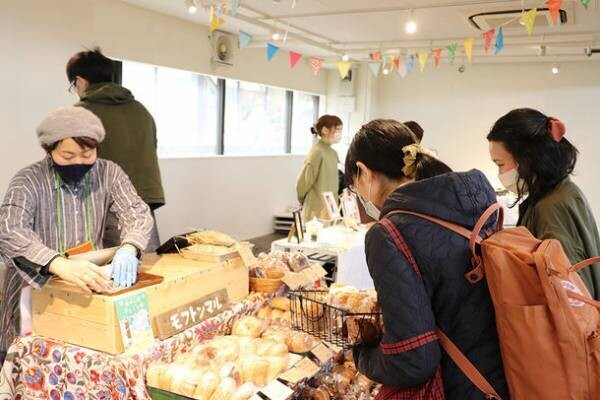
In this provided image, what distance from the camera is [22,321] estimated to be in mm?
1718

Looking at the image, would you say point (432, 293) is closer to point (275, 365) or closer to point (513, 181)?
point (275, 365)

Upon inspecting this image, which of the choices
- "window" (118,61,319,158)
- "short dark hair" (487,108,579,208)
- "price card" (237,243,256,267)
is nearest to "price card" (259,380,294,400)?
"price card" (237,243,256,267)

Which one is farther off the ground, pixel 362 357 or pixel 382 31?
pixel 382 31

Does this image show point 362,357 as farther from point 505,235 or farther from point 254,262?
point 254,262

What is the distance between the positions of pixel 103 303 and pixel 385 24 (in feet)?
17.3

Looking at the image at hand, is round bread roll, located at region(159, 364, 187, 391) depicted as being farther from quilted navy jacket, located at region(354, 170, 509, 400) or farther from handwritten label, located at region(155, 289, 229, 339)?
quilted navy jacket, located at region(354, 170, 509, 400)

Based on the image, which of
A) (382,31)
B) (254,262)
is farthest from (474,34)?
(254,262)

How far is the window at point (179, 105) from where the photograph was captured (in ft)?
19.6

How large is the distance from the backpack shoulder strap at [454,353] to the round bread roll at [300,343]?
2.42 feet

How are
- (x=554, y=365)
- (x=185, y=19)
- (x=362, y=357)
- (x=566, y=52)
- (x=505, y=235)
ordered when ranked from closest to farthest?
1. (x=554, y=365)
2. (x=505, y=235)
3. (x=362, y=357)
4. (x=185, y=19)
5. (x=566, y=52)

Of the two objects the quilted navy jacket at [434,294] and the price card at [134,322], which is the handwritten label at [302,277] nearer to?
the price card at [134,322]

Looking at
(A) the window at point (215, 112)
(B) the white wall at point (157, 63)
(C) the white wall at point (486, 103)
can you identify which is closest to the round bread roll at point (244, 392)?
(B) the white wall at point (157, 63)

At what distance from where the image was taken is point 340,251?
384 centimetres

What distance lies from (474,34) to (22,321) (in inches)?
237
